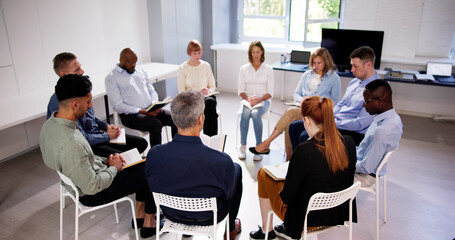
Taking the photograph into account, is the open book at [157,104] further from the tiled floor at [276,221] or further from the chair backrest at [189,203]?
the chair backrest at [189,203]

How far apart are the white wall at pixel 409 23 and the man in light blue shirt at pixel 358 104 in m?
2.42

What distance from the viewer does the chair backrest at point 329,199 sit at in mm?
1986

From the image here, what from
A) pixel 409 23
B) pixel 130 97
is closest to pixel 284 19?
pixel 409 23

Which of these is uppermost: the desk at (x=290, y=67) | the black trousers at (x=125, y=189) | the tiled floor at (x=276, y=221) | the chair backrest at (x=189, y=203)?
the desk at (x=290, y=67)

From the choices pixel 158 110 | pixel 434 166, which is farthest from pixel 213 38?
pixel 434 166

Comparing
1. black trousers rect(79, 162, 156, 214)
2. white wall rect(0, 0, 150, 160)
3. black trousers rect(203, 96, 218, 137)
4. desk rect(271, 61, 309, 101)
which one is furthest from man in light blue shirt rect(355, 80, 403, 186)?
white wall rect(0, 0, 150, 160)

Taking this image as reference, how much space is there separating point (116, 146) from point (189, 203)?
1433mm

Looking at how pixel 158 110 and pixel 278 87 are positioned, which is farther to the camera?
pixel 278 87

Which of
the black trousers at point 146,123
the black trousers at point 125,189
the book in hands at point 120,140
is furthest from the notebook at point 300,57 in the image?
the black trousers at point 125,189

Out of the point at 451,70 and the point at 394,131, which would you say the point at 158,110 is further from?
the point at 451,70

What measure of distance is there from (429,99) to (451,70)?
22.7 inches

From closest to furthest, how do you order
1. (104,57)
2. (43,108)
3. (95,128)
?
1. (95,128)
2. (43,108)
3. (104,57)

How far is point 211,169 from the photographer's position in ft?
6.27

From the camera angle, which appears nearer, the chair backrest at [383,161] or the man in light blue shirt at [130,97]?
the chair backrest at [383,161]
